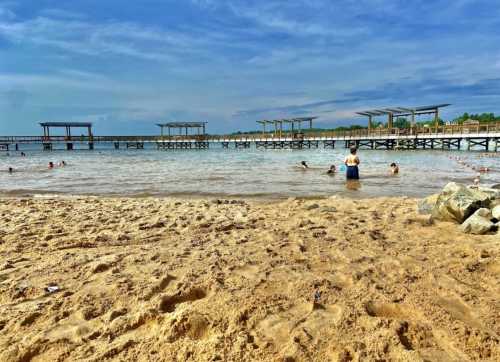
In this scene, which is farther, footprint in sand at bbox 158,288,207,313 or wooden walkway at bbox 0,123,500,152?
wooden walkway at bbox 0,123,500,152

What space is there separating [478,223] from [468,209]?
577mm

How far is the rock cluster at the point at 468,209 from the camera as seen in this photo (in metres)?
4.94

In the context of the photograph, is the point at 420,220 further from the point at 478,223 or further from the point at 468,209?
the point at 478,223

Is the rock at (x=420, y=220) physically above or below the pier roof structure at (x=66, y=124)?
below

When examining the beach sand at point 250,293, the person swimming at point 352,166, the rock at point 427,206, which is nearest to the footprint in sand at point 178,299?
the beach sand at point 250,293

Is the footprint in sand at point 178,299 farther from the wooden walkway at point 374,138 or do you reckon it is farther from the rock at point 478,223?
the wooden walkway at point 374,138

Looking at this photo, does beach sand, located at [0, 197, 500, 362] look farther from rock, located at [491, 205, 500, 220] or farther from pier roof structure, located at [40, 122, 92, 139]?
pier roof structure, located at [40, 122, 92, 139]

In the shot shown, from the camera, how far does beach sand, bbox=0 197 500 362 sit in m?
2.29

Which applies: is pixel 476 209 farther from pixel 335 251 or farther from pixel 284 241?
pixel 284 241

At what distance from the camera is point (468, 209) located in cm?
545

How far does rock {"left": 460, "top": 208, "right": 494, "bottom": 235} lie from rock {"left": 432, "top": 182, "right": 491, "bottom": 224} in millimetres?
271

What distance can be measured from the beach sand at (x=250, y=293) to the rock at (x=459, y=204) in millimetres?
297

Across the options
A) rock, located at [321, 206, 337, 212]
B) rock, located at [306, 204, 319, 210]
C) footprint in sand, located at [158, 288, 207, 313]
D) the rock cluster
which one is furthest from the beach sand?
rock, located at [306, 204, 319, 210]

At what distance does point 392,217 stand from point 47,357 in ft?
18.0
